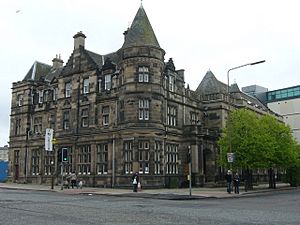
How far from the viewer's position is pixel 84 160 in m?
44.2

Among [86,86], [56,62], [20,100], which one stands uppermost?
[56,62]

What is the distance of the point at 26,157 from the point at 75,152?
32.9ft

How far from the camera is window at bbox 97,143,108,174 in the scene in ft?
138

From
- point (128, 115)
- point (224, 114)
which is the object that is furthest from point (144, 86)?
point (224, 114)

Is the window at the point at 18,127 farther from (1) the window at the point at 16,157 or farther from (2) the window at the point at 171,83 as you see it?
(2) the window at the point at 171,83

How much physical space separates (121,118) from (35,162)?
16540mm

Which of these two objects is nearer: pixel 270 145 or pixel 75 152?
pixel 270 145

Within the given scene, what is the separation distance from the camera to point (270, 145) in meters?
37.3

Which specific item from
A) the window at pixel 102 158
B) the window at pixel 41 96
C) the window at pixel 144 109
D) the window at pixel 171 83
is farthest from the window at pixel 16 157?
the window at pixel 171 83

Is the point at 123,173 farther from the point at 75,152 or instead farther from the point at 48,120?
the point at 48,120

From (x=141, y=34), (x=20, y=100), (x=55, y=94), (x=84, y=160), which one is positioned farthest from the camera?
(x=20, y=100)

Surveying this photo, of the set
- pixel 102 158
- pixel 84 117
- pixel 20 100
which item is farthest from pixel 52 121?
pixel 102 158

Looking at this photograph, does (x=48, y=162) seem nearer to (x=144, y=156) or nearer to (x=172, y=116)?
(x=144, y=156)

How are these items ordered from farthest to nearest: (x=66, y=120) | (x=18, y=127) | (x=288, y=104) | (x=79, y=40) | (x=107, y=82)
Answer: (x=288, y=104) → (x=18, y=127) → (x=79, y=40) → (x=66, y=120) → (x=107, y=82)
